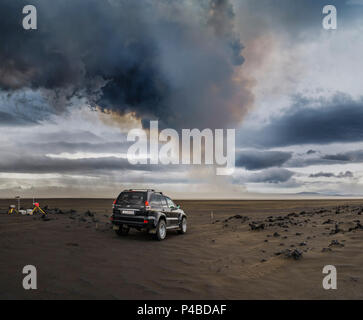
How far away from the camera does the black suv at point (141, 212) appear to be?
12625 millimetres

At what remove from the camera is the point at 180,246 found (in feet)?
38.7

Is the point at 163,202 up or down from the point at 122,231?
up

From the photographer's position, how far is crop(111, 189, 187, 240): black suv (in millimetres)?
12625

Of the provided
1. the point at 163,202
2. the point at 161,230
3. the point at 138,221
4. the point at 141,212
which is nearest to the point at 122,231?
the point at 138,221

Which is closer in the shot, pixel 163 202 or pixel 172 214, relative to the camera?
pixel 163 202

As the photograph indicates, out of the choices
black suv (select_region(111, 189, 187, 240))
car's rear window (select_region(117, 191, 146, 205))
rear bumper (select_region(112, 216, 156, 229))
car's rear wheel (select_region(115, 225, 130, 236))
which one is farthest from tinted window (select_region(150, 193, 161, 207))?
car's rear wheel (select_region(115, 225, 130, 236))

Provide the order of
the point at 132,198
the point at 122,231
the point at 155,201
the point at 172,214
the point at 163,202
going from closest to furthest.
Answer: the point at 132,198 → the point at 155,201 → the point at 163,202 → the point at 122,231 → the point at 172,214

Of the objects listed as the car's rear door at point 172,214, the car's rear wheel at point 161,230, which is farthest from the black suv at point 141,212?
the car's rear door at point 172,214

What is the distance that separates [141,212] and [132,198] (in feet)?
2.72

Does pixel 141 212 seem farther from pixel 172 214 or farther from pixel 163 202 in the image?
pixel 172 214

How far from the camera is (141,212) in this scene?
12633mm

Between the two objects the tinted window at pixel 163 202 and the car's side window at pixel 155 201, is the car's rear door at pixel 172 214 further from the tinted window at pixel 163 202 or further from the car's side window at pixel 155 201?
the car's side window at pixel 155 201

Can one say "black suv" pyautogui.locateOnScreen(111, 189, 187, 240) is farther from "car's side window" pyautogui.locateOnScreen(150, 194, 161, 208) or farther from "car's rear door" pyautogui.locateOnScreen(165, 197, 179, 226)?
"car's rear door" pyautogui.locateOnScreen(165, 197, 179, 226)
